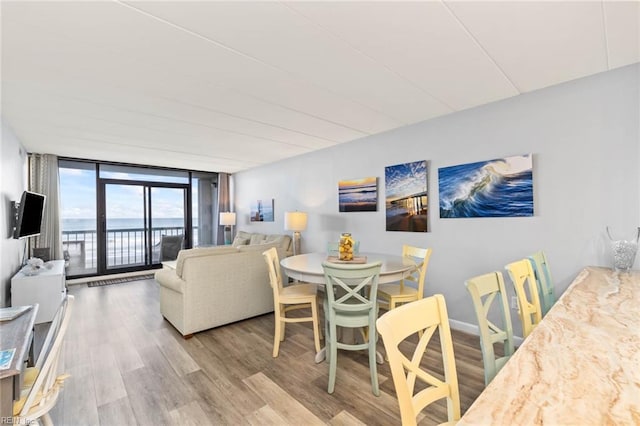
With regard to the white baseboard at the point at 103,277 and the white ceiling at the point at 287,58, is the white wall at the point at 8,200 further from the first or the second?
the white baseboard at the point at 103,277

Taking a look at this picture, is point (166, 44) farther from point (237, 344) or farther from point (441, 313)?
point (237, 344)

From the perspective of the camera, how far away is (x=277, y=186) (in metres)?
5.75

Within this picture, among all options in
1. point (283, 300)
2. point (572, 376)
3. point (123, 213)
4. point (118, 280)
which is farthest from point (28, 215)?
point (572, 376)

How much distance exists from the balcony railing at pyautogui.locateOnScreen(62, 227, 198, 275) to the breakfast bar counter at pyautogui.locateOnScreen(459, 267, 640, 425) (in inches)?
277

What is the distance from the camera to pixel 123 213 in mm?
6059

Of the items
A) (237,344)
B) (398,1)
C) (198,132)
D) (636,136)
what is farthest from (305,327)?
(636,136)

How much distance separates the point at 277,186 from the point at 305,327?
322 cm

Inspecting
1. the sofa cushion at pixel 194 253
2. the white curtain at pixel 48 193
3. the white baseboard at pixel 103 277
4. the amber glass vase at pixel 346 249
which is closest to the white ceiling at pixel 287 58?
the amber glass vase at pixel 346 249

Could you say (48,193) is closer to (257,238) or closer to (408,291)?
(257,238)

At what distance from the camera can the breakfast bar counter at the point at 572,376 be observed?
0.67 meters

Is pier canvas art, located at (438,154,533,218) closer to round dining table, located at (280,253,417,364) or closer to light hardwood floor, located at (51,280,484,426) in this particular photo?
round dining table, located at (280,253,417,364)

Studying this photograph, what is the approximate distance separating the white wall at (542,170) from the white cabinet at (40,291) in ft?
13.5

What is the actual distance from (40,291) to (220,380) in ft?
10.0

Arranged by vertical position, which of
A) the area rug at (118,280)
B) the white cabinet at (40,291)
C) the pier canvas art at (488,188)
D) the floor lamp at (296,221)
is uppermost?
the pier canvas art at (488,188)
